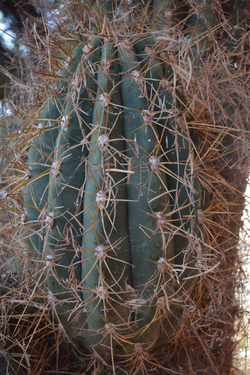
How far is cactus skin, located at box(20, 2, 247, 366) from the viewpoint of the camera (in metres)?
0.70

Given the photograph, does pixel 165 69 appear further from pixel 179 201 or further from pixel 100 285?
pixel 100 285

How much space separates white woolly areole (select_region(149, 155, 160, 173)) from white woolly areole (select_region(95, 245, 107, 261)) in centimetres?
20

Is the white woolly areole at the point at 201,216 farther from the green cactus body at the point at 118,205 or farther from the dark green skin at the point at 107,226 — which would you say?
the dark green skin at the point at 107,226

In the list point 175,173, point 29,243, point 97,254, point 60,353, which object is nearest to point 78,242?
point 97,254

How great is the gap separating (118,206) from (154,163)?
12 cm

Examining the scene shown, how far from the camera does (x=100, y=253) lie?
679 millimetres

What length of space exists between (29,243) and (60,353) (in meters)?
0.34

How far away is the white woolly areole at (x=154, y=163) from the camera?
27.7 inches

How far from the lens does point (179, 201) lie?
758 mm

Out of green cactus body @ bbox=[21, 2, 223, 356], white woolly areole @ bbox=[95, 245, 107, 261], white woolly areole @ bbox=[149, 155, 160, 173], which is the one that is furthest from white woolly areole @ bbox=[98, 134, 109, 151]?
white woolly areole @ bbox=[95, 245, 107, 261]

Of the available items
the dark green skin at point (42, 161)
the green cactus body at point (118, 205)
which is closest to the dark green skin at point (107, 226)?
the green cactus body at point (118, 205)

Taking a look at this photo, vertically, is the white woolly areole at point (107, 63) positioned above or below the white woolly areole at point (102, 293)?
above

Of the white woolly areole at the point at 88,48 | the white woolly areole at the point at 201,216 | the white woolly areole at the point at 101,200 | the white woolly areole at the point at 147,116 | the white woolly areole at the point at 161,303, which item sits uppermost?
the white woolly areole at the point at 88,48

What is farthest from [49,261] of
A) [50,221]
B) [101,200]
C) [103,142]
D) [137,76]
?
[137,76]
